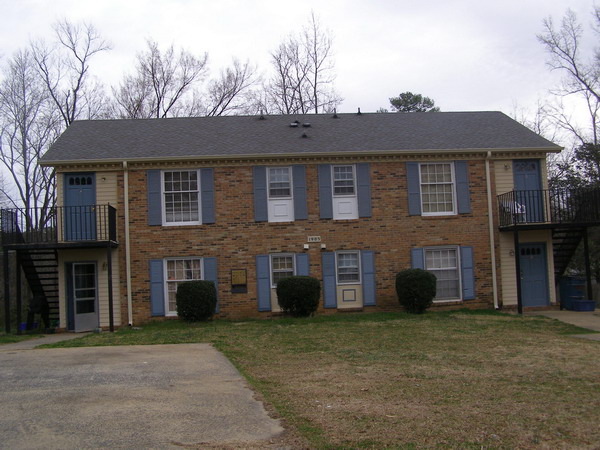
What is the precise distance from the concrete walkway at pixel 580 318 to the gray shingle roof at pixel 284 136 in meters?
4.93

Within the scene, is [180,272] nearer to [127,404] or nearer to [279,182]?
[279,182]

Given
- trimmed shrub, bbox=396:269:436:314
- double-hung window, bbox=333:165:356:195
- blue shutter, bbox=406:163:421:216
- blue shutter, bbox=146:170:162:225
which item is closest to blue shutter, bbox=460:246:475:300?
trimmed shrub, bbox=396:269:436:314

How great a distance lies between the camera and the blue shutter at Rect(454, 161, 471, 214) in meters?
18.5

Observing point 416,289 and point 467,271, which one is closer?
point 416,289

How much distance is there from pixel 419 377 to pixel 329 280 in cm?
943

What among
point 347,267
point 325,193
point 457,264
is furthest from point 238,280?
point 457,264

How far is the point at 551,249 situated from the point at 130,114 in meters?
22.6

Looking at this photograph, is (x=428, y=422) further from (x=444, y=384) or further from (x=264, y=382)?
(x=264, y=382)

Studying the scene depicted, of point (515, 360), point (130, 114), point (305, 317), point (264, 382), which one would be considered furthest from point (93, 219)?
point (130, 114)

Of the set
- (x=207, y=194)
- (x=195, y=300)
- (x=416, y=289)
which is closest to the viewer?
(x=195, y=300)

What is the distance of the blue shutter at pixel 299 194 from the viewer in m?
18.0

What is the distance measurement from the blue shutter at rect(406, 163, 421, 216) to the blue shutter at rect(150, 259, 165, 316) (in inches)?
294

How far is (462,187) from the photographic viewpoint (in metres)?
18.5

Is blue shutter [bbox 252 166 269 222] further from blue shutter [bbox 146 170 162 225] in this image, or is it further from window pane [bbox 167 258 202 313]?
blue shutter [bbox 146 170 162 225]
